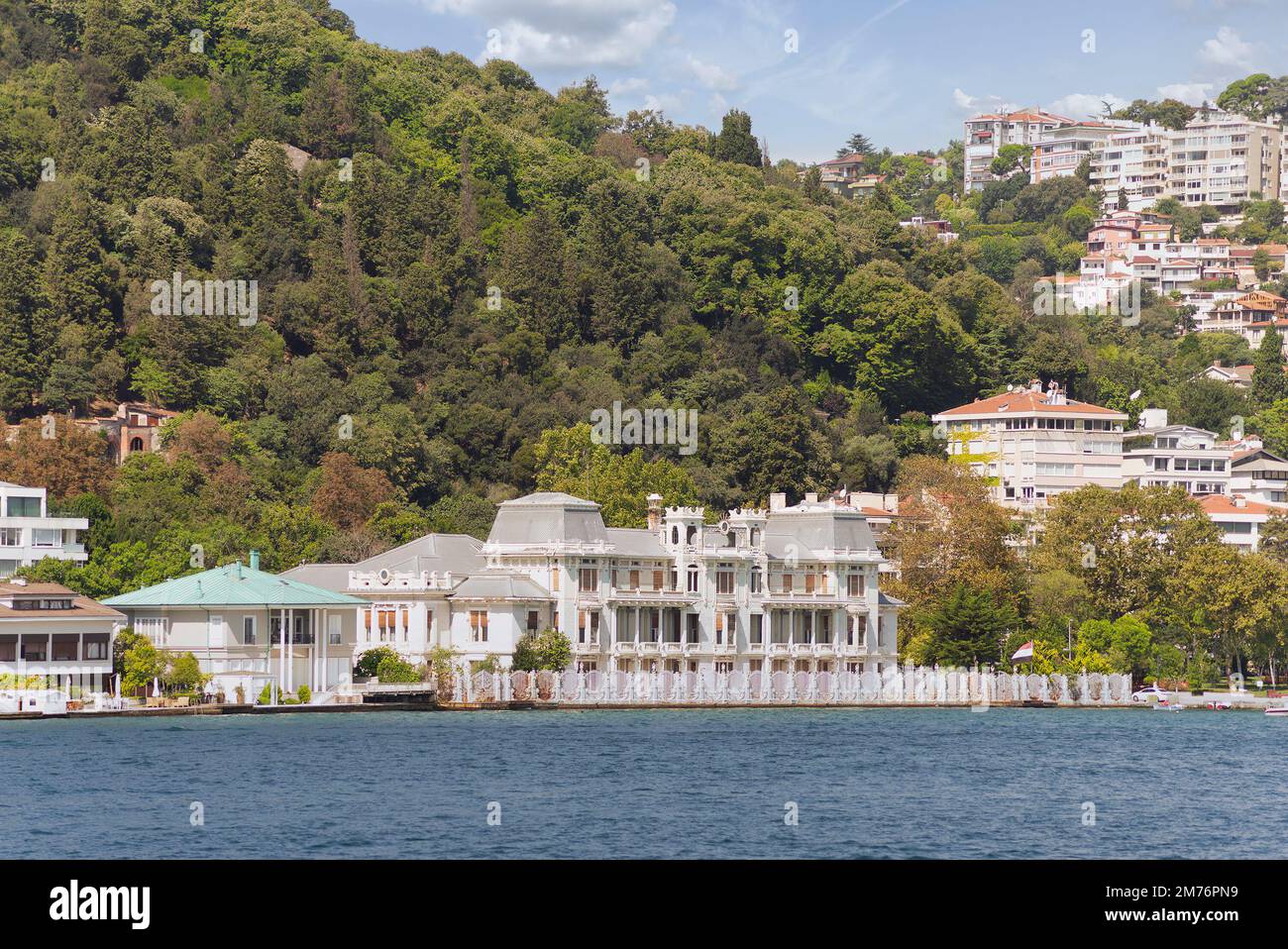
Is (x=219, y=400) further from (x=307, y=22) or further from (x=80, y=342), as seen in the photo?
(x=307, y=22)

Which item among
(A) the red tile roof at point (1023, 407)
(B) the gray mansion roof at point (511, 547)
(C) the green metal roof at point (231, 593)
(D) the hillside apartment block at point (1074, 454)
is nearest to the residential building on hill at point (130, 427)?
(B) the gray mansion roof at point (511, 547)

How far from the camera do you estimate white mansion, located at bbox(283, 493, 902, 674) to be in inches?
3780

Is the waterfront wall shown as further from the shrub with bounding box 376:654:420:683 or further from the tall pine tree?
the tall pine tree

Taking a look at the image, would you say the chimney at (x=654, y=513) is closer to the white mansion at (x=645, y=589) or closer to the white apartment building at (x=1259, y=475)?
the white mansion at (x=645, y=589)

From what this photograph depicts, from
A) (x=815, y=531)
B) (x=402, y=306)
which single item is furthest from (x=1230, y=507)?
(x=402, y=306)

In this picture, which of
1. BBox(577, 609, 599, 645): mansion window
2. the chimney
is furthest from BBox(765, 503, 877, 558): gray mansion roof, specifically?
BBox(577, 609, 599, 645): mansion window

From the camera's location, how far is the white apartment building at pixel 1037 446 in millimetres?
144000

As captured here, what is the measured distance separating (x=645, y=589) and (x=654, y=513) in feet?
23.6

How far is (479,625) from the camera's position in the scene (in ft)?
313

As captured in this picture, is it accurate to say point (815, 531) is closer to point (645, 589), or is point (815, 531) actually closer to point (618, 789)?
point (645, 589)

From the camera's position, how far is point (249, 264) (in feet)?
454

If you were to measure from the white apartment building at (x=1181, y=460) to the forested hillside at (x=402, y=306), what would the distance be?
1092 cm
